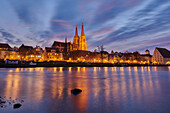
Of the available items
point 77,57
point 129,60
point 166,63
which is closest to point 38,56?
point 77,57

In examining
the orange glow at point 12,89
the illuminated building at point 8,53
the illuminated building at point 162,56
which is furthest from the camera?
the illuminated building at point 162,56

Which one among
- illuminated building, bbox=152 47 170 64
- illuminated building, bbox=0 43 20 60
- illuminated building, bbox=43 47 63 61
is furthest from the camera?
illuminated building, bbox=152 47 170 64

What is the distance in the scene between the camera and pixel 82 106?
778cm

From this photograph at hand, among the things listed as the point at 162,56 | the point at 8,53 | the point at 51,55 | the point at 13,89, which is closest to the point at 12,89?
the point at 13,89

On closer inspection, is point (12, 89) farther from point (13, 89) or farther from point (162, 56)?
point (162, 56)

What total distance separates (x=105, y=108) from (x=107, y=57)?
515 feet

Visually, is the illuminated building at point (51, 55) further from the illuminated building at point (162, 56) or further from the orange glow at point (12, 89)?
the illuminated building at point (162, 56)

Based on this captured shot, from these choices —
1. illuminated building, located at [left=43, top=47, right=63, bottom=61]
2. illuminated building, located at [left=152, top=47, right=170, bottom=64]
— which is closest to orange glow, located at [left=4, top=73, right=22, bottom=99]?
illuminated building, located at [left=43, top=47, right=63, bottom=61]

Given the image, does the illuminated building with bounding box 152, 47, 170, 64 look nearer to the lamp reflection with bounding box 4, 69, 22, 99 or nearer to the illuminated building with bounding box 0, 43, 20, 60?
the illuminated building with bounding box 0, 43, 20, 60

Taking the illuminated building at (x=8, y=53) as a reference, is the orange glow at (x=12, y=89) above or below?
below

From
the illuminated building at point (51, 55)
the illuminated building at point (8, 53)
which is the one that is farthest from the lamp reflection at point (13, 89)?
the illuminated building at point (8, 53)

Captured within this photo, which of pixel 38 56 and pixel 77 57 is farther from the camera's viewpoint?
pixel 77 57

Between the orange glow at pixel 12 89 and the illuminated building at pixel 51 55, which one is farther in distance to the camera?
the illuminated building at pixel 51 55

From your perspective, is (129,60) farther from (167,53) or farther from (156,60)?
(167,53)
